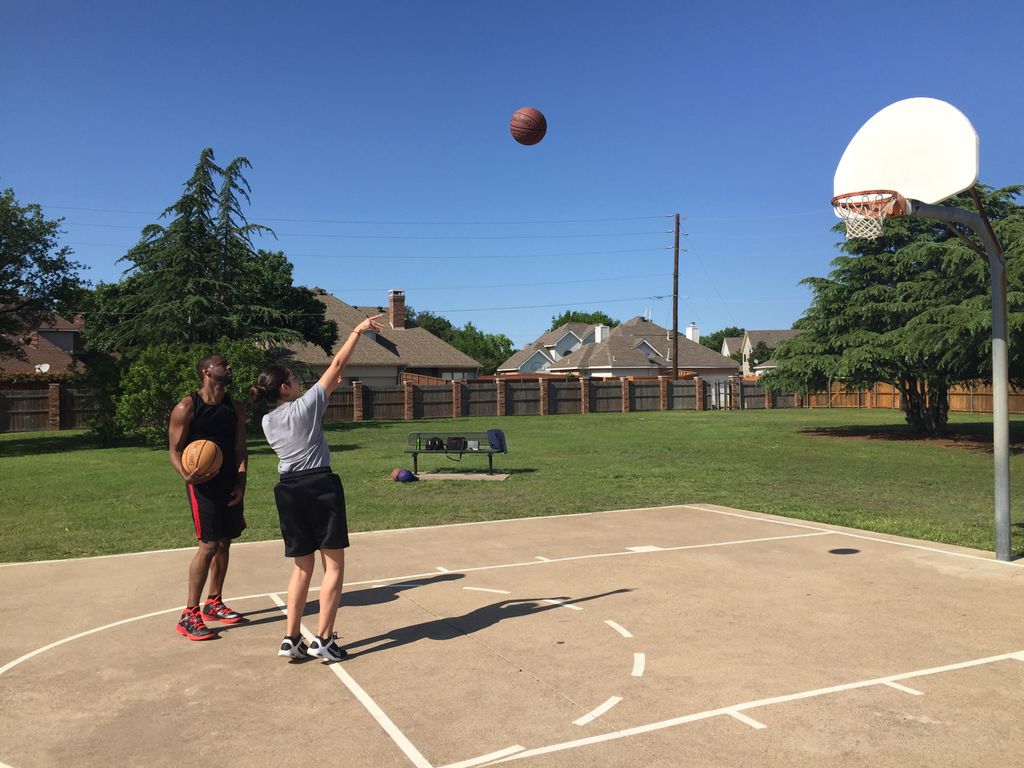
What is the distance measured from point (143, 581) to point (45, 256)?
991 inches

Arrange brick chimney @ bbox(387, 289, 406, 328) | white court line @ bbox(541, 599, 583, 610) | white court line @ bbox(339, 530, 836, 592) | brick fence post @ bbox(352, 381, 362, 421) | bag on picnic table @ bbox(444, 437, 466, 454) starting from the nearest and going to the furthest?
white court line @ bbox(541, 599, 583, 610) < white court line @ bbox(339, 530, 836, 592) < bag on picnic table @ bbox(444, 437, 466, 454) < brick fence post @ bbox(352, 381, 362, 421) < brick chimney @ bbox(387, 289, 406, 328)

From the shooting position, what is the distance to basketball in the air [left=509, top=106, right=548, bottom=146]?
1288 cm

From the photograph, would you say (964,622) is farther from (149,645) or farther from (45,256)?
(45,256)

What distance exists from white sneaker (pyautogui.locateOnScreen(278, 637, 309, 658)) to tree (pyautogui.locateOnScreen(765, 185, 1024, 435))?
1980 centimetres

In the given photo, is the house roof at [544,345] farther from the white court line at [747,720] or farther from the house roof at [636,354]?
the white court line at [747,720]

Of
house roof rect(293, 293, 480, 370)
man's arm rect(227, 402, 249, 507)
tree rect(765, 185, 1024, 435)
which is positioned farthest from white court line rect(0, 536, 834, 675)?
house roof rect(293, 293, 480, 370)

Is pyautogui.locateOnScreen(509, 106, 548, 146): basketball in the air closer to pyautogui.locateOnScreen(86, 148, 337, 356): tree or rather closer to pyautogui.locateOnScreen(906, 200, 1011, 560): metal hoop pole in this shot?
pyautogui.locateOnScreen(906, 200, 1011, 560): metal hoop pole

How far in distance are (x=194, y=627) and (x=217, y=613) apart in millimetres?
387

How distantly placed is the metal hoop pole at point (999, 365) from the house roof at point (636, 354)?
57627 millimetres

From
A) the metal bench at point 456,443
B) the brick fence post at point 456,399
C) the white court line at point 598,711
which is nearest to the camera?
the white court line at point 598,711

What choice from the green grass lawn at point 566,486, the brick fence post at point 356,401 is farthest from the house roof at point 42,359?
the green grass lawn at point 566,486

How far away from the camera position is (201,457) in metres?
5.67

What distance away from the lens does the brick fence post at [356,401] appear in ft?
133

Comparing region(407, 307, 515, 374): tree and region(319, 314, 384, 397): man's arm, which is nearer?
region(319, 314, 384, 397): man's arm
